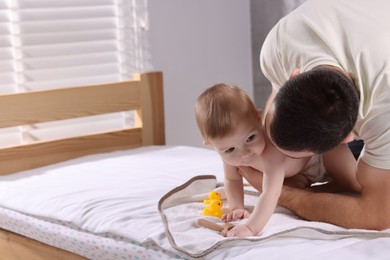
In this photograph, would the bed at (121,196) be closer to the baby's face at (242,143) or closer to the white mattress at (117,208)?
the white mattress at (117,208)

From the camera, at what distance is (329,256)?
141 cm

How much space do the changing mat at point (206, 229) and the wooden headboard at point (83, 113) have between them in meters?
0.85

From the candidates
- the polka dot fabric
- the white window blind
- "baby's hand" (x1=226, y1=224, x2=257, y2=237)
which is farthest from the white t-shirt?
the white window blind

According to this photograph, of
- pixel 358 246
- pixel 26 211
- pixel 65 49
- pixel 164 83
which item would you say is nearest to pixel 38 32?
pixel 65 49

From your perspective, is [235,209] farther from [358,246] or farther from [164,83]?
[164,83]

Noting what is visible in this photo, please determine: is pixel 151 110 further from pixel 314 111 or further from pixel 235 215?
pixel 314 111

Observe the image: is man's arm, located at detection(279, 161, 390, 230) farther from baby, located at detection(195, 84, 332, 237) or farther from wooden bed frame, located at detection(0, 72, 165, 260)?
wooden bed frame, located at detection(0, 72, 165, 260)

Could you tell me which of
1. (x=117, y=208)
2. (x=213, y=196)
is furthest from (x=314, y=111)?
(x=117, y=208)

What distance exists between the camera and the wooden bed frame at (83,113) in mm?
2555

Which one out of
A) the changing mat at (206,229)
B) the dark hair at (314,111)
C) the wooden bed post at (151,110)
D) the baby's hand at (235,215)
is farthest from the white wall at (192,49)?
the dark hair at (314,111)

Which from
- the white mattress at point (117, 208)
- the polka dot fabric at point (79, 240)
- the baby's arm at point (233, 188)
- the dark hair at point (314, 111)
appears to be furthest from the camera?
the baby's arm at point (233, 188)

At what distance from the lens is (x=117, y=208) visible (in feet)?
6.18

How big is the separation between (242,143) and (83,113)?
48.0 inches

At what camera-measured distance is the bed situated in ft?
5.02
